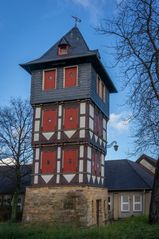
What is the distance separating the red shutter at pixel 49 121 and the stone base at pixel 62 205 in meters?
4.05

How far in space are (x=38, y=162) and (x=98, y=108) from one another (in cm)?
596

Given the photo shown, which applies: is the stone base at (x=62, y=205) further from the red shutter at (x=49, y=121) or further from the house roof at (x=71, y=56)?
the house roof at (x=71, y=56)

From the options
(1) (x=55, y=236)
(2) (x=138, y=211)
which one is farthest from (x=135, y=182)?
(1) (x=55, y=236)

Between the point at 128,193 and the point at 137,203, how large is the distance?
3.89 ft

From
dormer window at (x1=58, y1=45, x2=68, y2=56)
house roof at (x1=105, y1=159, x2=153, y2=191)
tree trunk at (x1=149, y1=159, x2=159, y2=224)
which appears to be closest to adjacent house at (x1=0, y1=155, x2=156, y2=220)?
house roof at (x1=105, y1=159, x2=153, y2=191)

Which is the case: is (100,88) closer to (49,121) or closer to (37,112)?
(49,121)

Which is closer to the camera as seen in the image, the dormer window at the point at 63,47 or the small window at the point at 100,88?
the dormer window at the point at 63,47

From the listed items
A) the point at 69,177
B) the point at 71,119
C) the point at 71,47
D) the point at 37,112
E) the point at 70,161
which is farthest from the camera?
the point at 71,47

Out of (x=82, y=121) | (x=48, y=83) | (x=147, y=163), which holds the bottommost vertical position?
(x=147, y=163)

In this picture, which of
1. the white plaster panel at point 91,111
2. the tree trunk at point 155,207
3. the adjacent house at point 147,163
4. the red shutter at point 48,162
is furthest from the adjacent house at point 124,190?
the tree trunk at point 155,207

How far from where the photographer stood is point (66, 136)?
81.9 feet

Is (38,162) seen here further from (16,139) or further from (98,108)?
(16,139)

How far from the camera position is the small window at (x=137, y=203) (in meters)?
33.2

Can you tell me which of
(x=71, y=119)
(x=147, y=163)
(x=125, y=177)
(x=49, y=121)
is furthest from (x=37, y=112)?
(x=147, y=163)
